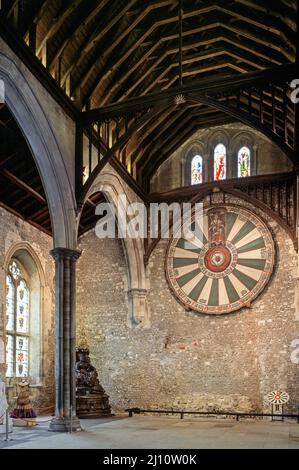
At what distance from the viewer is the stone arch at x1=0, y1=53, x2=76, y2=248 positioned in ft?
27.4

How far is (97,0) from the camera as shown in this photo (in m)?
9.22

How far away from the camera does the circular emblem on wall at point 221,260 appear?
12609mm

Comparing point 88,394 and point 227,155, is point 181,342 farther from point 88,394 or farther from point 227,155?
point 227,155

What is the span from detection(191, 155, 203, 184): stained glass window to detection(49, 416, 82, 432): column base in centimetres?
680

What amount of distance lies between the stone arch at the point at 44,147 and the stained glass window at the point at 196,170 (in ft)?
15.1

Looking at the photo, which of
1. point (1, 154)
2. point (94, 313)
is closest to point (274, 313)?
point (94, 313)

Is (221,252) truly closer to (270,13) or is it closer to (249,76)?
(249,76)

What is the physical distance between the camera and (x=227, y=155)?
13625 millimetres

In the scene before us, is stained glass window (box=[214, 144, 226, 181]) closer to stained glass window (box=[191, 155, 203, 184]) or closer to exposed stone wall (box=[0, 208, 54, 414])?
stained glass window (box=[191, 155, 203, 184])

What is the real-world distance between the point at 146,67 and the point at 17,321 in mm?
6113

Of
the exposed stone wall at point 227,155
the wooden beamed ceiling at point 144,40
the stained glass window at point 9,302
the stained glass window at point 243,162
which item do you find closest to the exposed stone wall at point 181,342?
the stained glass window at point 243,162
